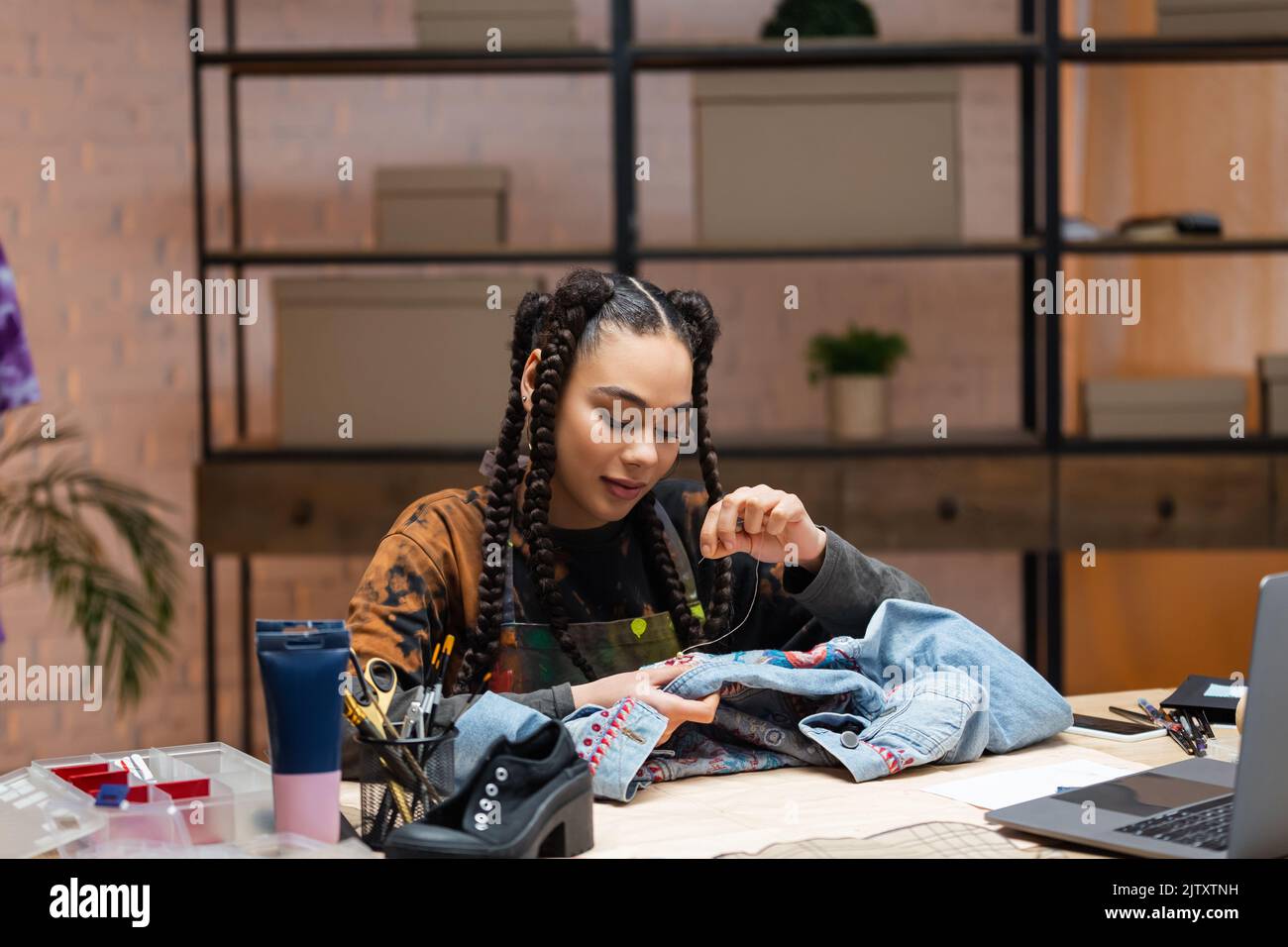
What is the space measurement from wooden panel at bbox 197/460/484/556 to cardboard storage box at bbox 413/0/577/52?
40.1 inches

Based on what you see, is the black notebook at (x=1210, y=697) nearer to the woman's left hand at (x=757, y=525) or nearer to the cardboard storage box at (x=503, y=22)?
the woman's left hand at (x=757, y=525)

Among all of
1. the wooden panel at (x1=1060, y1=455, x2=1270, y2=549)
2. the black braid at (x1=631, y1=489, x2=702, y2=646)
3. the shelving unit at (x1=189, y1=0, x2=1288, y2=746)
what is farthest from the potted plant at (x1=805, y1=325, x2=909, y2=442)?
the black braid at (x1=631, y1=489, x2=702, y2=646)

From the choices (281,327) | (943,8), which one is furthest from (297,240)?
(943,8)

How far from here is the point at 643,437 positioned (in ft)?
4.84

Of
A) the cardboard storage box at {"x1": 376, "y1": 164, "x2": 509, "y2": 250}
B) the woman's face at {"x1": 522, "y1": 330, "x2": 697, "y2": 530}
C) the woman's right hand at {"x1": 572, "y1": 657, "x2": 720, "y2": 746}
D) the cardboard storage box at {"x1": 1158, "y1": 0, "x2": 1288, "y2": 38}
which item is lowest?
the woman's right hand at {"x1": 572, "y1": 657, "x2": 720, "y2": 746}

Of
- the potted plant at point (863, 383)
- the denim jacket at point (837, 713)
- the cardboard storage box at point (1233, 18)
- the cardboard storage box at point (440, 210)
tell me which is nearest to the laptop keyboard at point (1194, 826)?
the denim jacket at point (837, 713)

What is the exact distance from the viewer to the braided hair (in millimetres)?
1524

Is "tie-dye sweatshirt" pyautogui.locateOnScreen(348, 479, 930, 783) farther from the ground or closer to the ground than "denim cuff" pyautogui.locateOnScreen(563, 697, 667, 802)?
farther from the ground

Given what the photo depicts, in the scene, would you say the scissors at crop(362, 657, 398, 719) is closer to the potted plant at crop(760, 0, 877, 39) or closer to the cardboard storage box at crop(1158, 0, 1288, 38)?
the potted plant at crop(760, 0, 877, 39)

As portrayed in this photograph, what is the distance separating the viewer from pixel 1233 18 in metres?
3.08

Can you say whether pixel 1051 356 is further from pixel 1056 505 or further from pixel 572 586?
pixel 572 586

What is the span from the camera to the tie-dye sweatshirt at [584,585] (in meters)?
1.41

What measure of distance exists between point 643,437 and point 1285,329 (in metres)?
2.73
